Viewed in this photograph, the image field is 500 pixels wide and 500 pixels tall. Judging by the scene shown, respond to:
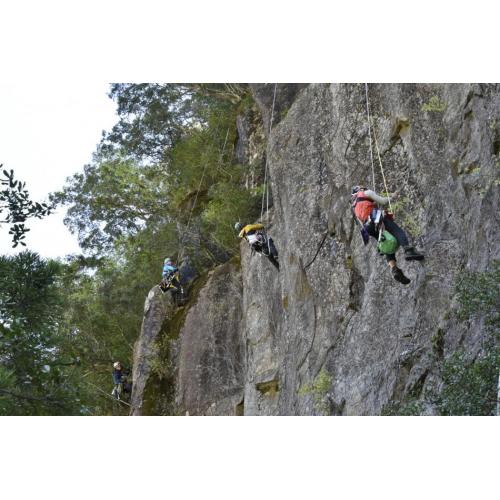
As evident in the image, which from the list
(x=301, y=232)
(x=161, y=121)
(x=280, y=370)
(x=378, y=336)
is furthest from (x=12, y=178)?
(x=161, y=121)

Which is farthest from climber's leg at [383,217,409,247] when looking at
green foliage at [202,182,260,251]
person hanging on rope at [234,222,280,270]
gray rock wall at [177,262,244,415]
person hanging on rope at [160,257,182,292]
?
person hanging on rope at [160,257,182,292]

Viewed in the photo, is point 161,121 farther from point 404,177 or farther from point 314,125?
point 404,177

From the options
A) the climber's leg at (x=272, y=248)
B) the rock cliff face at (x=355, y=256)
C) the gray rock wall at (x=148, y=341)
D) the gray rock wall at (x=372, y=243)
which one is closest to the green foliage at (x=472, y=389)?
the rock cliff face at (x=355, y=256)

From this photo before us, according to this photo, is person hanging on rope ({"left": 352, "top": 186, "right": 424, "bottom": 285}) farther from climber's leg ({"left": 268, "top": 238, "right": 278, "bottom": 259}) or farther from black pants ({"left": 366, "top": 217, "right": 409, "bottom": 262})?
climber's leg ({"left": 268, "top": 238, "right": 278, "bottom": 259})

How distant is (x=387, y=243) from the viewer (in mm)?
9570

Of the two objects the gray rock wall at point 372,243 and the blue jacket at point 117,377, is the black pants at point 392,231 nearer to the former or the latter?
the gray rock wall at point 372,243

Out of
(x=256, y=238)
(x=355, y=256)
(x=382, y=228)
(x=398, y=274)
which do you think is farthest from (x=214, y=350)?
(x=382, y=228)

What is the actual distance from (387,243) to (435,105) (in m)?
2.36

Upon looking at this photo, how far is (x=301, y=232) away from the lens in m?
12.9

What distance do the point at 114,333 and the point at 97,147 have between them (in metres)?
3.92

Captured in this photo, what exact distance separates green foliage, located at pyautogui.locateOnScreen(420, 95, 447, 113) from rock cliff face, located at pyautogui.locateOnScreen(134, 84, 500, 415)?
13mm

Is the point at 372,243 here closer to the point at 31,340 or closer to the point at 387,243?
the point at 387,243

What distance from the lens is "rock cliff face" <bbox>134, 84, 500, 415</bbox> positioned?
1006 cm

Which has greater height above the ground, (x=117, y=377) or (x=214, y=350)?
(x=214, y=350)
